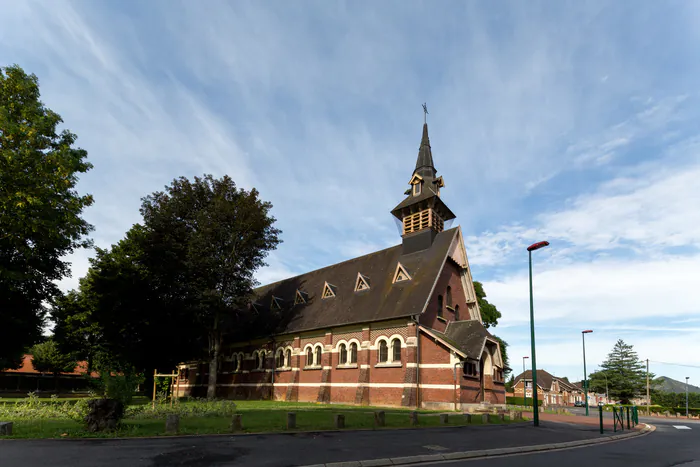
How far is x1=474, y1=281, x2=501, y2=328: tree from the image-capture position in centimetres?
5025

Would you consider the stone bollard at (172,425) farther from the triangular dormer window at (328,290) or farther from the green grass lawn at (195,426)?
the triangular dormer window at (328,290)

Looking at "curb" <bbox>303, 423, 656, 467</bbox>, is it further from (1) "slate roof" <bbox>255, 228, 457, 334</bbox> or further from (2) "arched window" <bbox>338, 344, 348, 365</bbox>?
(2) "arched window" <bbox>338, 344, 348, 365</bbox>

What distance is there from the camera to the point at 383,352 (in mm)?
30297

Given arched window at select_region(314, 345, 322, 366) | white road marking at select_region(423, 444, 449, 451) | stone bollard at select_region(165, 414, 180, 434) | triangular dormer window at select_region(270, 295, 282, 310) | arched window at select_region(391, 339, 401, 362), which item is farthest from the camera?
triangular dormer window at select_region(270, 295, 282, 310)

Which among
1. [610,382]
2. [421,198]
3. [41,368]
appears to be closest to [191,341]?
[421,198]

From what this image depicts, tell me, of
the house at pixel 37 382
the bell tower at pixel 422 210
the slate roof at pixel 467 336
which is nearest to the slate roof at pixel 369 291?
the bell tower at pixel 422 210

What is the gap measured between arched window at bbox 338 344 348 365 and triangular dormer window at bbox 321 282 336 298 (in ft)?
19.7

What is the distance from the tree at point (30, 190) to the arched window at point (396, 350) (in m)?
21.2

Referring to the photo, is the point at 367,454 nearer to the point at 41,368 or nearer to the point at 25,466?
the point at 25,466

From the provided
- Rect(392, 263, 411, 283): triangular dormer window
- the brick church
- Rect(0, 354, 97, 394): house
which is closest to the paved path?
the brick church

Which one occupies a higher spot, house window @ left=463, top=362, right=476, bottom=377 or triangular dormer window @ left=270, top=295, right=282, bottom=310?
triangular dormer window @ left=270, top=295, right=282, bottom=310

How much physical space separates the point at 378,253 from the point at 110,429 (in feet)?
96.7

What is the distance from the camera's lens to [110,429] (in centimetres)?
1274

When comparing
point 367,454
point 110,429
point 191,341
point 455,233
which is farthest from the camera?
point 191,341
